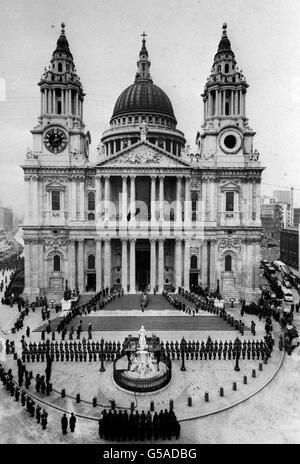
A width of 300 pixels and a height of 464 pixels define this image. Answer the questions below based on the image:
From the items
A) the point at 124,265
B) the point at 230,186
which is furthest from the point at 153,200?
the point at 230,186

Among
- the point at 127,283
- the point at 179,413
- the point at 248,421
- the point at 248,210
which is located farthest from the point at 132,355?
the point at 248,210

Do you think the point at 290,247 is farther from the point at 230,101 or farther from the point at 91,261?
the point at 91,261

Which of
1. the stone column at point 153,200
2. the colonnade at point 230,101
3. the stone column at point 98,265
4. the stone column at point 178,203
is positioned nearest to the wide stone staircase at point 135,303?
the stone column at point 98,265

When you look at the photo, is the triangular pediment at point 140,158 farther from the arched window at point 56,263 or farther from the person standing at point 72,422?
the person standing at point 72,422

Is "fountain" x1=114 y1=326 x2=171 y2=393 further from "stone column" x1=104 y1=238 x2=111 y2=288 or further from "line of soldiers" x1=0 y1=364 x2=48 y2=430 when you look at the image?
"stone column" x1=104 y1=238 x2=111 y2=288

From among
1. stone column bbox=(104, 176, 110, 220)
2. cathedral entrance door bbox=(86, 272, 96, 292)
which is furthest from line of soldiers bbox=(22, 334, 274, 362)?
stone column bbox=(104, 176, 110, 220)

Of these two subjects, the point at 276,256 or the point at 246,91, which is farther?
the point at 276,256

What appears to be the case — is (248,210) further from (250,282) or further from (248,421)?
(248,421)
